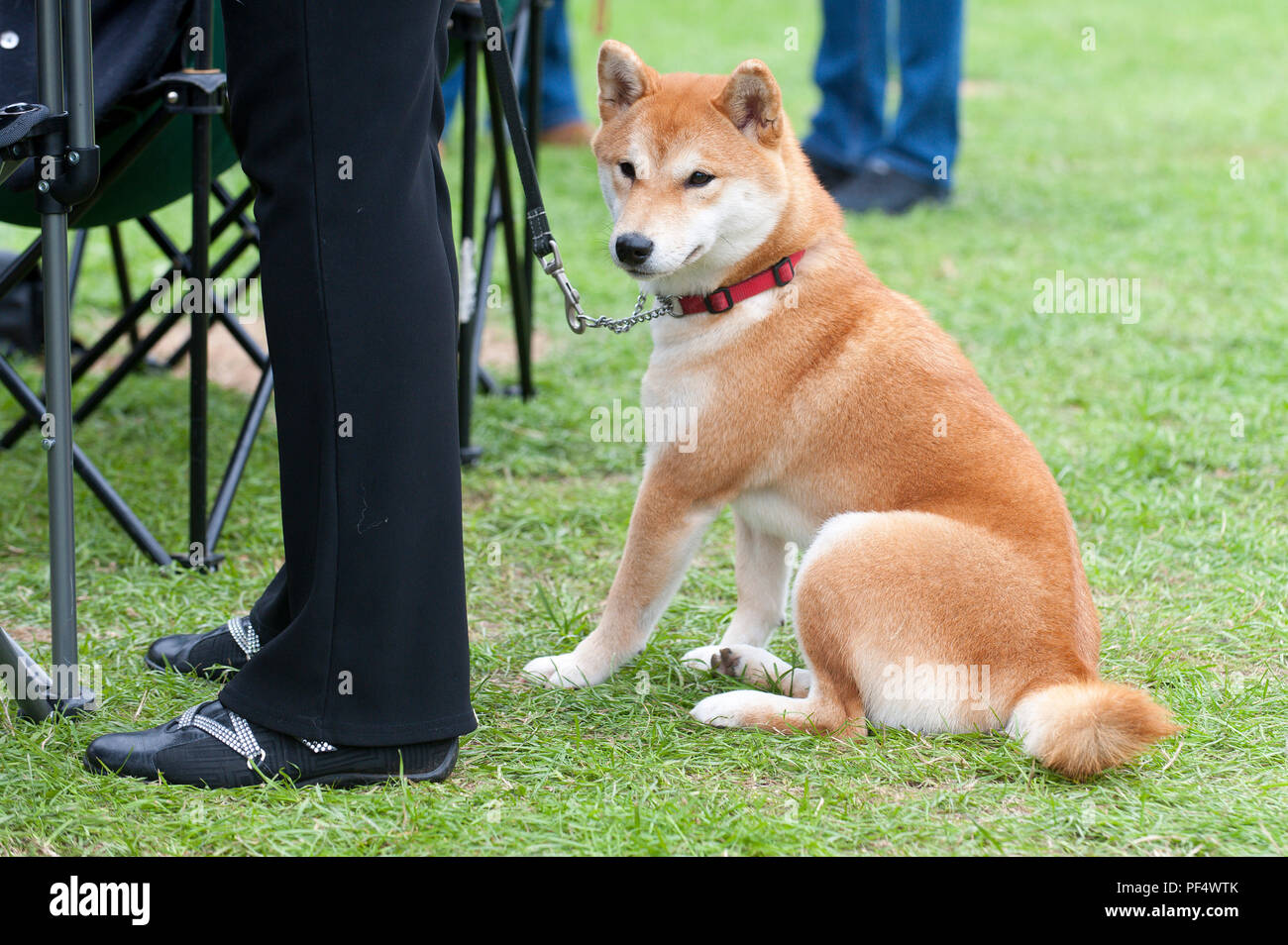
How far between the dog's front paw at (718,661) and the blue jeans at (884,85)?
472 cm

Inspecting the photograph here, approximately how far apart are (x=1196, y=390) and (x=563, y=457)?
1.99 metres

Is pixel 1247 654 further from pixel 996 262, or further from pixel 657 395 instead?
pixel 996 262

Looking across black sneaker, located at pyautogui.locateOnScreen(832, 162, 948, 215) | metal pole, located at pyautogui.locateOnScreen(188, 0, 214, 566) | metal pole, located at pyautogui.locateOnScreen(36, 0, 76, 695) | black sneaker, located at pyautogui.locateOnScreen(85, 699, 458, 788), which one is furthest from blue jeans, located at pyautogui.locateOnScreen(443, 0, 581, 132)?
black sneaker, located at pyautogui.locateOnScreen(85, 699, 458, 788)

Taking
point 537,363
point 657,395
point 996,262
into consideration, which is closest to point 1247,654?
point 657,395

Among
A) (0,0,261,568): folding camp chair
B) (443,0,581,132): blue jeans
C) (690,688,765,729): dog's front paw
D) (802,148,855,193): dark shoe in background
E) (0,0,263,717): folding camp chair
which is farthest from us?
(443,0,581,132): blue jeans

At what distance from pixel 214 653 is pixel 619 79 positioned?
131 centimetres

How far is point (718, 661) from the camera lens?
259 cm

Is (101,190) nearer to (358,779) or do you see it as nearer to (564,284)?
(564,284)

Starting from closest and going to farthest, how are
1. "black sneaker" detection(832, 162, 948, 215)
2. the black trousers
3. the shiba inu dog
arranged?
the black trousers
the shiba inu dog
"black sneaker" detection(832, 162, 948, 215)

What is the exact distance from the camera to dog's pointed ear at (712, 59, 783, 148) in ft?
8.06

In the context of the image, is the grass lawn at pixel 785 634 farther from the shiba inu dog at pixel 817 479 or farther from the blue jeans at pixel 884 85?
the blue jeans at pixel 884 85

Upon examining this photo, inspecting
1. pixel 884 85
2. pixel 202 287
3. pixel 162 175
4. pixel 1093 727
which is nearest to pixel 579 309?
pixel 202 287

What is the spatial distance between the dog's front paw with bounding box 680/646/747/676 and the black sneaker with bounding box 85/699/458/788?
68 cm

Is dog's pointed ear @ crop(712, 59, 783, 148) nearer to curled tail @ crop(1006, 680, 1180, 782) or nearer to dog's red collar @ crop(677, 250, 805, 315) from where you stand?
dog's red collar @ crop(677, 250, 805, 315)
